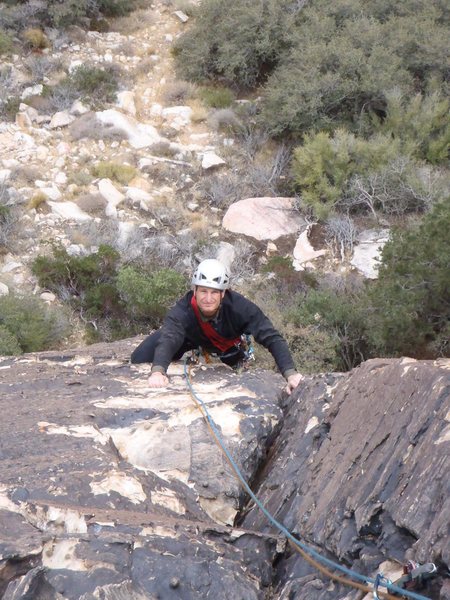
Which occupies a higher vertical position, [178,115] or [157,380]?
[157,380]

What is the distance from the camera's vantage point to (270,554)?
10.3 ft

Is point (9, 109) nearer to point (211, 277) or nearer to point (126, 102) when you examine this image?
point (126, 102)

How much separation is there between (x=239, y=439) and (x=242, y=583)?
1.16 m

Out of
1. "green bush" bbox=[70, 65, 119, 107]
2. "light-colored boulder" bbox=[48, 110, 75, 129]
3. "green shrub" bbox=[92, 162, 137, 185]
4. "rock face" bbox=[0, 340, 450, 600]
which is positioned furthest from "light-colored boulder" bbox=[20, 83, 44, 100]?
"rock face" bbox=[0, 340, 450, 600]

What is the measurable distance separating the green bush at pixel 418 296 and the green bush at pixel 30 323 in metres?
5.09

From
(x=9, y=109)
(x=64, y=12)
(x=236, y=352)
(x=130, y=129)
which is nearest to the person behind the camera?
(x=236, y=352)

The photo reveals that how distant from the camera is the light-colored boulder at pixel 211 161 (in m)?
14.4

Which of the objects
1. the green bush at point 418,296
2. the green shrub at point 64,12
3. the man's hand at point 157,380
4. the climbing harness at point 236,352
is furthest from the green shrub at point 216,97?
the man's hand at point 157,380

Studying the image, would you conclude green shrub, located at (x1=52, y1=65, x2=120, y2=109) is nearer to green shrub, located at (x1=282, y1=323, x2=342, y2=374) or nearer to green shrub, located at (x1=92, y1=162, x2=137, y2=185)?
green shrub, located at (x1=92, y1=162, x2=137, y2=185)

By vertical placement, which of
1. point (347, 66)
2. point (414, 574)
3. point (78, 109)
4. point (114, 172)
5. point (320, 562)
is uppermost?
point (414, 574)

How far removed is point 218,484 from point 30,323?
7.06 meters

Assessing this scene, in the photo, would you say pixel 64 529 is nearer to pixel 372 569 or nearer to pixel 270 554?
pixel 270 554

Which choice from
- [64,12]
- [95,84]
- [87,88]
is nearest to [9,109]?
[87,88]

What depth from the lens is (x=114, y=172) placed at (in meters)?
13.8
